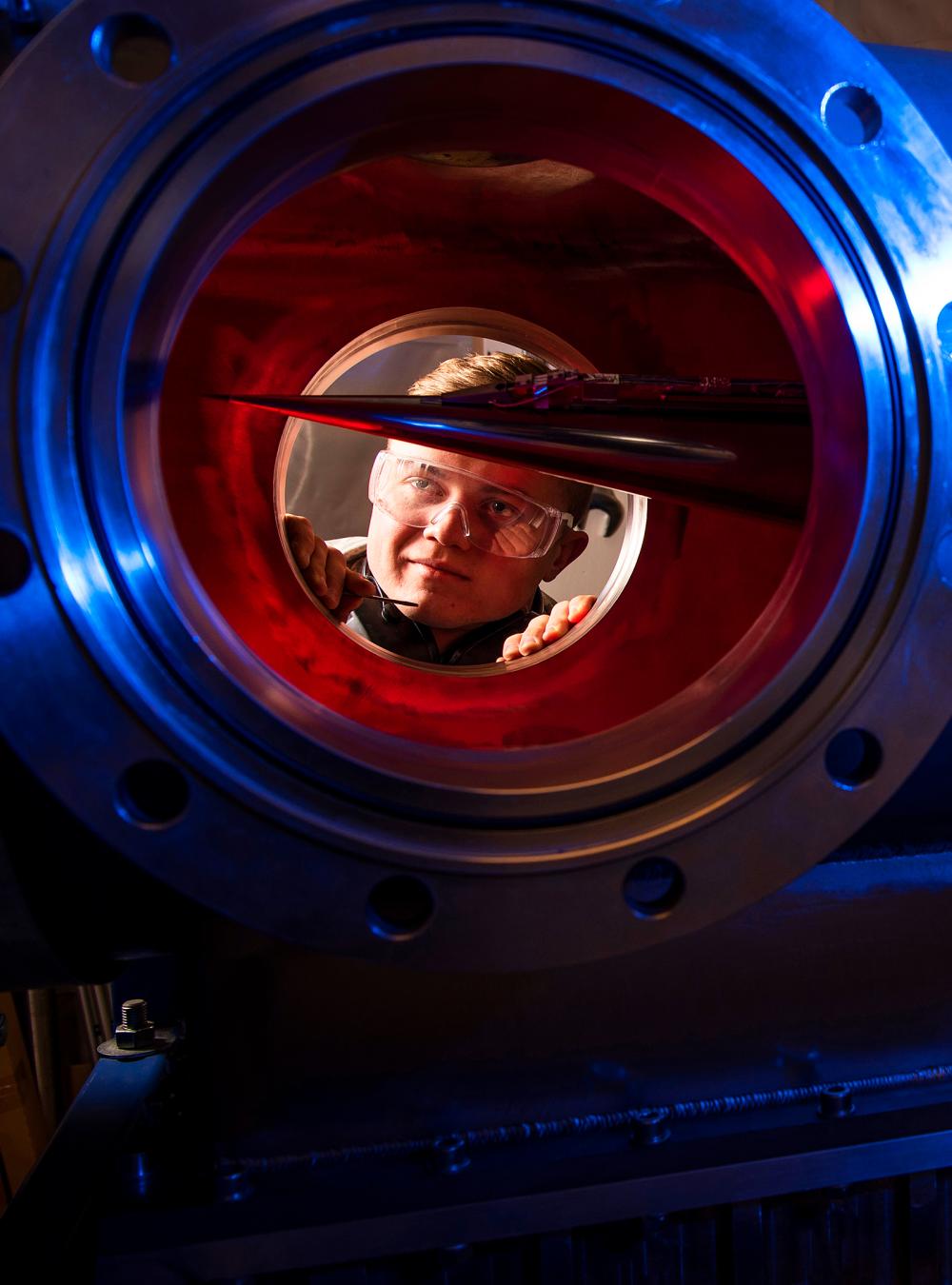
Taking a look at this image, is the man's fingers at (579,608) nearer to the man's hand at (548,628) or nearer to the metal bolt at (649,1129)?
the man's hand at (548,628)

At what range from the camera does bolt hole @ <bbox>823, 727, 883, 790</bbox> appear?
49 centimetres

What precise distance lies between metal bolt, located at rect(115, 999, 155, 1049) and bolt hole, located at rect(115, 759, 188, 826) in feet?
1.11

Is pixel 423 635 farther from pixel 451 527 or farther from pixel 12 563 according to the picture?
pixel 12 563

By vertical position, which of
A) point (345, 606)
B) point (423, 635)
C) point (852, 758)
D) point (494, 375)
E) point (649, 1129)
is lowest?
point (649, 1129)

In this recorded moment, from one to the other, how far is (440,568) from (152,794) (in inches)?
41.9

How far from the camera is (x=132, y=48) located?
0.45 meters

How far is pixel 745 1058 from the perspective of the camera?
60 cm

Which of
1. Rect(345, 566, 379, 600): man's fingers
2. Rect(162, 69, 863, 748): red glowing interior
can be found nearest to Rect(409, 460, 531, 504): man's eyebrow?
Rect(345, 566, 379, 600): man's fingers

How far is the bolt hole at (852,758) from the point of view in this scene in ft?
1.62

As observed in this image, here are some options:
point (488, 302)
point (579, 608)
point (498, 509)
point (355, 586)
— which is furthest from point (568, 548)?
point (488, 302)

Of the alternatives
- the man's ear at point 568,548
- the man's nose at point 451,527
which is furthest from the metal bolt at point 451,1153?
the man's ear at point 568,548

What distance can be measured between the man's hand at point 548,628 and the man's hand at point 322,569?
20cm

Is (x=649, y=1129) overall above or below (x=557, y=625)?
below

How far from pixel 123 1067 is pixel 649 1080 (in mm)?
363
